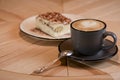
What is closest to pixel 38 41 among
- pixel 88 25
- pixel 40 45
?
pixel 40 45

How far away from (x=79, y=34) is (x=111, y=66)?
0.44ft

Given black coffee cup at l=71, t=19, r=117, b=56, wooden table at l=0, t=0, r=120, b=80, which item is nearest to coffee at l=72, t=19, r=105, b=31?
black coffee cup at l=71, t=19, r=117, b=56

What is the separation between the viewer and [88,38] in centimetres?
83

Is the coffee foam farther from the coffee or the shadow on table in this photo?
the shadow on table

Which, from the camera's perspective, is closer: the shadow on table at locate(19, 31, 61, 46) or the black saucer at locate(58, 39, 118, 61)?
the black saucer at locate(58, 39, 118, 61)

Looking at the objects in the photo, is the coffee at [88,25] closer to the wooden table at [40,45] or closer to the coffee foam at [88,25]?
the coffee foam at [88,25]

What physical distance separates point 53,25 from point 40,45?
0.27 ft

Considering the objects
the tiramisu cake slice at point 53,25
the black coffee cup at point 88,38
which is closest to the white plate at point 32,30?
the tiramisu cake slice at point 53,25

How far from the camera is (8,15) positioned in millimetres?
1233

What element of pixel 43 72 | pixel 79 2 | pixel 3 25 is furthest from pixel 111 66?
pixel 79 2

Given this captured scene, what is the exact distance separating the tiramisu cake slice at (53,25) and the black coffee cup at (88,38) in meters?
0.12

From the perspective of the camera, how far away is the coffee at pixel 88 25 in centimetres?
85

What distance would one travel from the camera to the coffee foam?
0.85 metres

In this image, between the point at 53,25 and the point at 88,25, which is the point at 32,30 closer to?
the point at 53,25
